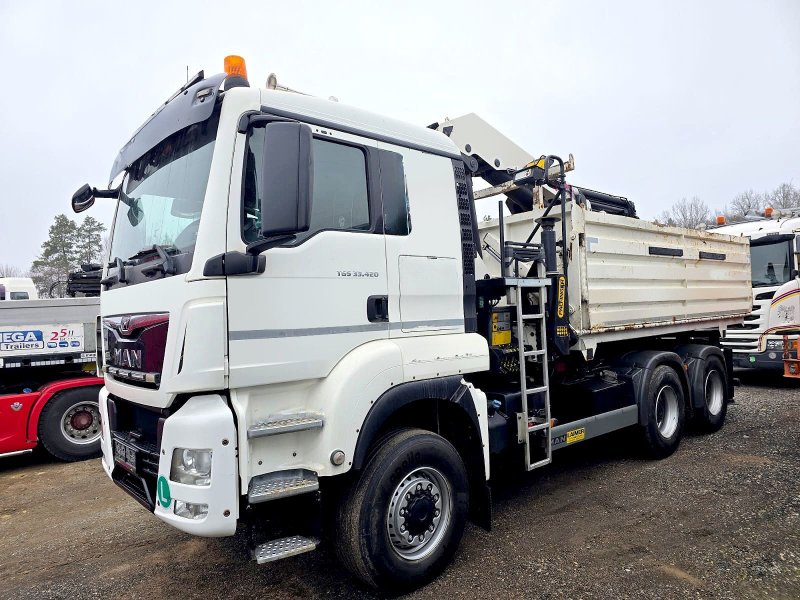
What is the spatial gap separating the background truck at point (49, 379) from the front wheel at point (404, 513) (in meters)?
4.58

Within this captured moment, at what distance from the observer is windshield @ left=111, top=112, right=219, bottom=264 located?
282 cm

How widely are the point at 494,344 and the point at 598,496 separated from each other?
173cm

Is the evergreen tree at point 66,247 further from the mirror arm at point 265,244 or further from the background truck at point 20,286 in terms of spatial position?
the mirror arm at point 265,244

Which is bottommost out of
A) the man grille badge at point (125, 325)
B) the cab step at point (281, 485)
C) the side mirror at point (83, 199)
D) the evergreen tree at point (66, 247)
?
the cab step at point (281, 485)

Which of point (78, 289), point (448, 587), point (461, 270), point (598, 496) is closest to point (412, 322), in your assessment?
point (461, 270)

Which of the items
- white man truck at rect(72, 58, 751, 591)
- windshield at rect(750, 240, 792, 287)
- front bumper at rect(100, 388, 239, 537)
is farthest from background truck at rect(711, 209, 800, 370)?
front bumper at rect(100, 388, 239, 537)

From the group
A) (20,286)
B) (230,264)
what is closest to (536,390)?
(230,264)

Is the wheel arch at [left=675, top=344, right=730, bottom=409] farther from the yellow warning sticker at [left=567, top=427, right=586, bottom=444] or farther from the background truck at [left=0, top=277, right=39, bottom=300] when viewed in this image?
the background truck at [left=0, top=277, right=39, bottom=300]

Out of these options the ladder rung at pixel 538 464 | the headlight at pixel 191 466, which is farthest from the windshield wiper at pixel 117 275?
the ladder rung at pixel 538 464

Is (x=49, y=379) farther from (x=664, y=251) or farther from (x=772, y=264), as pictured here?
(x=772, y=264)

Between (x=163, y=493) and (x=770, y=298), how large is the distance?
32.6 feet

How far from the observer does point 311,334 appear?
9.52ft

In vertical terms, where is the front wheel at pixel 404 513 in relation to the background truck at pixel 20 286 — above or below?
below

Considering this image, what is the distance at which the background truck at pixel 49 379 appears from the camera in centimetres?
606
